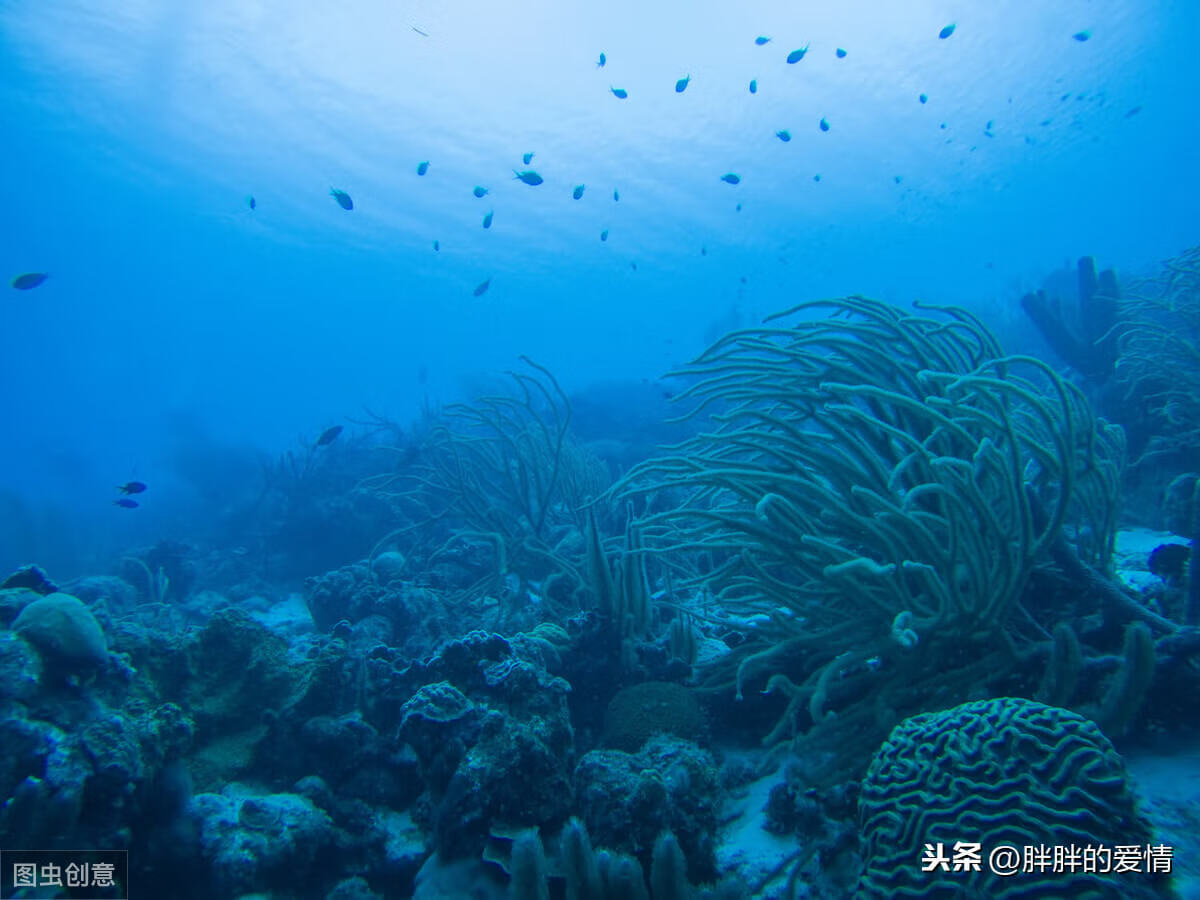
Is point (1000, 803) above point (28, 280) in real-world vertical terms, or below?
below

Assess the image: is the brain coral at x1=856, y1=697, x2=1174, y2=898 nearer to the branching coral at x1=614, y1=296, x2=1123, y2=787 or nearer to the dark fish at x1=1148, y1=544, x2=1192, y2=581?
the branching coral at x1=614, y1=296, x2=1123, y2=787

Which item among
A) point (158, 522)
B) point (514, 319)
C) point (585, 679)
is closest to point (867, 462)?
point (585, 679)

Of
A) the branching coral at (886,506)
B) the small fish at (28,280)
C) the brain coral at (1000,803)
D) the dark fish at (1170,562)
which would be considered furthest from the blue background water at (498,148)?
the brain coral at (1000,803)

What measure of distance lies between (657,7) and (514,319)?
5715 centimetres

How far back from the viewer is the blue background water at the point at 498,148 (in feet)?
74.9

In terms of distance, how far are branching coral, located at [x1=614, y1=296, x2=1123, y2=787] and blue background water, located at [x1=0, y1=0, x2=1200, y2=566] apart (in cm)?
1539

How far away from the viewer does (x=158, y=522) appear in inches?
785

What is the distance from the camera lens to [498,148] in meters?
30.5

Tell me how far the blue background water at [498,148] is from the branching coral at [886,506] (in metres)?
15.4

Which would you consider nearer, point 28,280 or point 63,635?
point 63,635

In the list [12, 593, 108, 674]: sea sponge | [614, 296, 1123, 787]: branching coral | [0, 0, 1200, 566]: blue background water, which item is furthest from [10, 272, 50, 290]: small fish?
[614, 296, 1123, 787]: branching coral

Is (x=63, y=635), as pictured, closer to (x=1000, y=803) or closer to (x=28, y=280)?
(x=1000, y=803)

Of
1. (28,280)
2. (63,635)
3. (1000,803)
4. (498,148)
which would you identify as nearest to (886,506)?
(1000,803)

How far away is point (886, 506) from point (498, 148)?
33646mm
